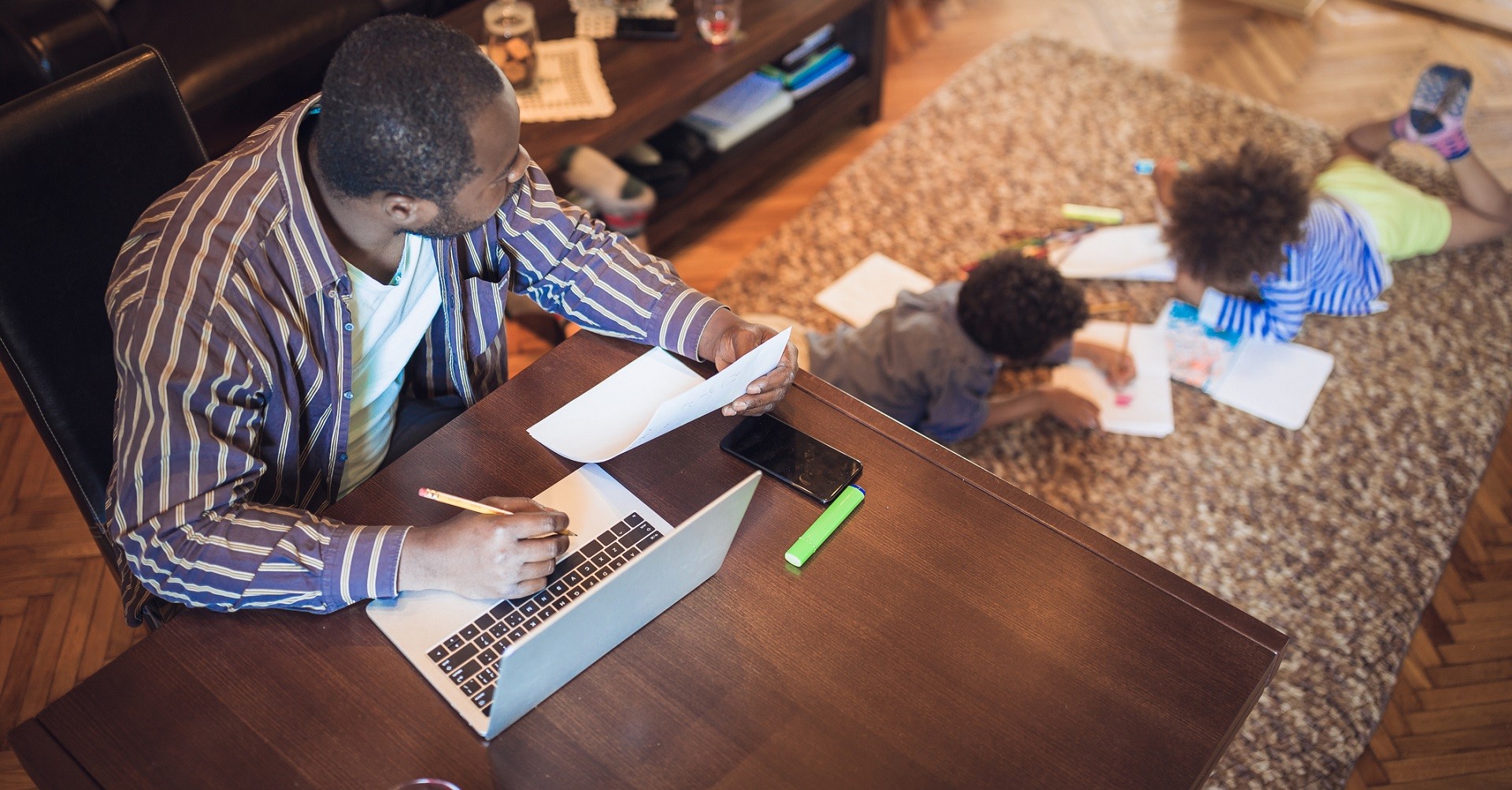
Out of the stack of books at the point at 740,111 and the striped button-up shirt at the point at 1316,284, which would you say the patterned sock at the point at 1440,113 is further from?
the stack of books at the point at 740,111

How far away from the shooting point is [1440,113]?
2428 millimetres

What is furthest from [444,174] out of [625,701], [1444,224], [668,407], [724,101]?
[1444,224]

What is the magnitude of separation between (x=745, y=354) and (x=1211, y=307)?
1567 mm

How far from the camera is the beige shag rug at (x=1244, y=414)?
1850mm

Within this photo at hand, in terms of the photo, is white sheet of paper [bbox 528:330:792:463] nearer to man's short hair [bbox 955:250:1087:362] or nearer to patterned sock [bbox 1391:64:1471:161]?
man's short hair [bbox 955:250:1087:362]

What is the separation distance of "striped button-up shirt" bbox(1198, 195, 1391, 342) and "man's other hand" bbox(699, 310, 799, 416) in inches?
57.7

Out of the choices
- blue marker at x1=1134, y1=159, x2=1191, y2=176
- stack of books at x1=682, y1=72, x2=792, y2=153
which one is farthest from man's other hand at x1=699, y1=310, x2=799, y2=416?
blue marker at x1=1134, y1=159, x2=1191, y2=176

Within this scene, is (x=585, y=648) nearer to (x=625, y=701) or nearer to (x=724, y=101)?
(x=625, y=701)

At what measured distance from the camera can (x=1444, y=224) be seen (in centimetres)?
249

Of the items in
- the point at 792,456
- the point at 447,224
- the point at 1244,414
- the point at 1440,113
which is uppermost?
the point at 447,224

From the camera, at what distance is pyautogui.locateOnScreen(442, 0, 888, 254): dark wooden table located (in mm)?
2139

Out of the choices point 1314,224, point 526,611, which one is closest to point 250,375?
point 526,611

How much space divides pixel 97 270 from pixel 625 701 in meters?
0.76

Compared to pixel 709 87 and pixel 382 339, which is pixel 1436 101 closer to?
pixel 709 87
